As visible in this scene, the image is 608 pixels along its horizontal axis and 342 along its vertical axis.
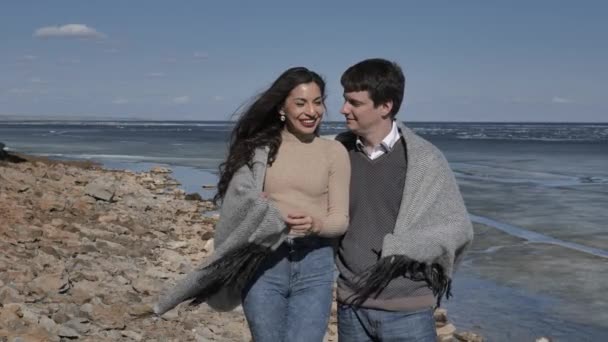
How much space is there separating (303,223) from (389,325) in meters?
0.60

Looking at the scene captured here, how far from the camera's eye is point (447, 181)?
389 centimetres

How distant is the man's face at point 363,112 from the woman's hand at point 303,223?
474 mm

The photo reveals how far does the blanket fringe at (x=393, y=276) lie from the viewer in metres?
3.75

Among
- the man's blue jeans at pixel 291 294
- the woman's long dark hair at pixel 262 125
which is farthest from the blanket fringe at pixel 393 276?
the woman's long dark hair at pixel 262 125

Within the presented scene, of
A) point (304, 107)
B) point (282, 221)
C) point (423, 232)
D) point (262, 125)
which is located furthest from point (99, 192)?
point (423, 232)

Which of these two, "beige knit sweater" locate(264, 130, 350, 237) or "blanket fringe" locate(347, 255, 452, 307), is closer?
"blanket fringe" locate(347, 255, 452, 307)

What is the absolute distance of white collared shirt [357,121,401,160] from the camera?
3.97m

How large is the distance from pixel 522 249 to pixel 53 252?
767cm

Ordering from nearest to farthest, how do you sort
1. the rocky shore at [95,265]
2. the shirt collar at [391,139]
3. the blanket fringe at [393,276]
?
the blanket fringe at [393,276] < the shirt collar at [391,139] < the rocky shore at [95,265]

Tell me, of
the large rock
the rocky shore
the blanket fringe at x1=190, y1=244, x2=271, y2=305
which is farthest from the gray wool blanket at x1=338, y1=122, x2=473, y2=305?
the large rock

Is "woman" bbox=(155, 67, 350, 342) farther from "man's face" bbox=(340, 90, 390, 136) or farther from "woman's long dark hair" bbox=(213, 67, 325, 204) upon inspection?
"man's face" bbox=(340, 90, 390, 136)

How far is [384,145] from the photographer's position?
397 centimetres

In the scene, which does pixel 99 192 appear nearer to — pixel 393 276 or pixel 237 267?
pixel 237 267

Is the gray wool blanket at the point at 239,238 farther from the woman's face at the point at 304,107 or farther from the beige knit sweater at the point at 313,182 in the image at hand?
the woman's face at the point at 304,107
